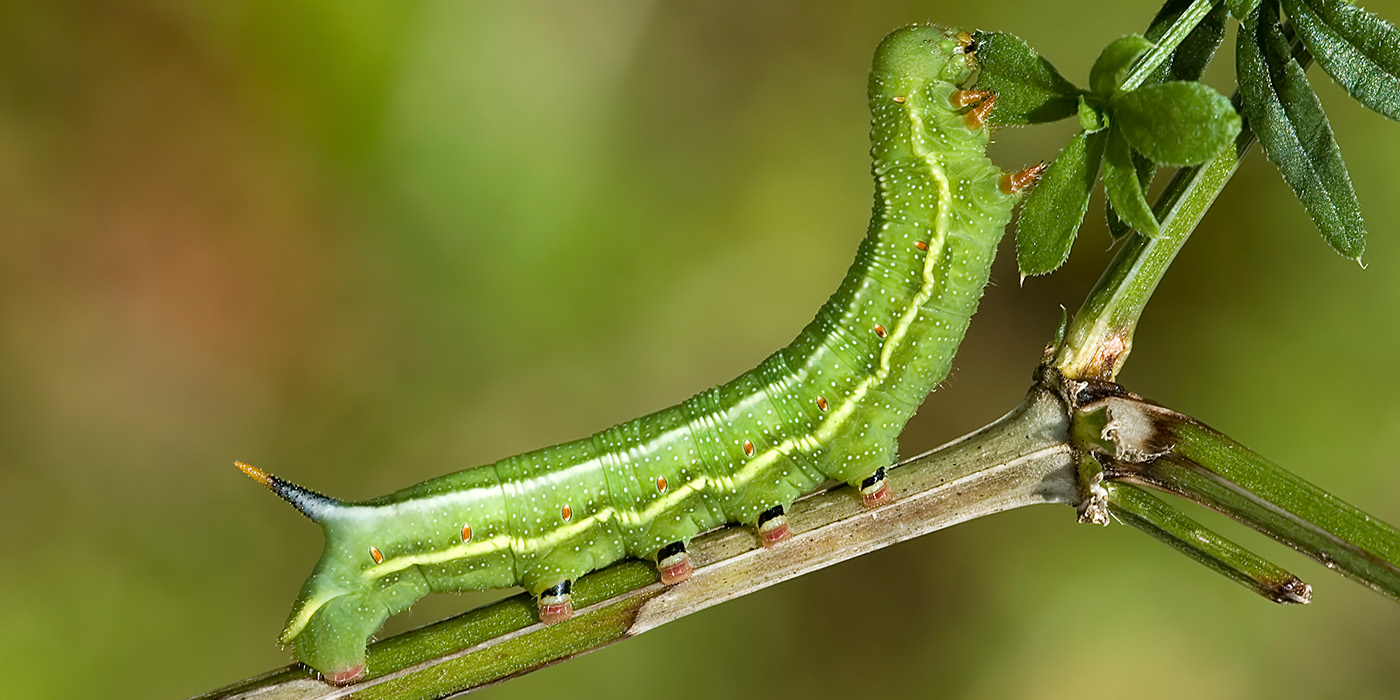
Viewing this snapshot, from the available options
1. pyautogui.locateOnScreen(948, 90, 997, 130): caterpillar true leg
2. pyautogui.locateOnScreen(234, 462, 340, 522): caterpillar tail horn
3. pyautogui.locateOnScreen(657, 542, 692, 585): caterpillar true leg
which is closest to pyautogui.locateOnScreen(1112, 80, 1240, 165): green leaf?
pyautogui.locateOnScreen(948, 90, 997, 130): caterpillar true leg

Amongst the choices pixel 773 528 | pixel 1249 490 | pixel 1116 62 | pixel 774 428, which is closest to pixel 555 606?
pixel 773 528

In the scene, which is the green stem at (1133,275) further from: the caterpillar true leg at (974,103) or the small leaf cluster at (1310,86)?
the caterpillar true leg at (974,103)

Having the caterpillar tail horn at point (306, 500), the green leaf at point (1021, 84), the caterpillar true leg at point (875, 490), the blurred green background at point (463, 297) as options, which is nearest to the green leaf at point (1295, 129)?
the green leaf at point (1021, 84)

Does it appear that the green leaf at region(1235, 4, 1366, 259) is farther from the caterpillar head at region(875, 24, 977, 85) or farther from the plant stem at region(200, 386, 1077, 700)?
the caterpillar head at region(875, 24, 977, 85)

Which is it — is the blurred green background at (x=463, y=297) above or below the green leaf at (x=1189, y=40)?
above

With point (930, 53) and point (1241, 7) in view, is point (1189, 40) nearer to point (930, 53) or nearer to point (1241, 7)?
point (1241, 7)
